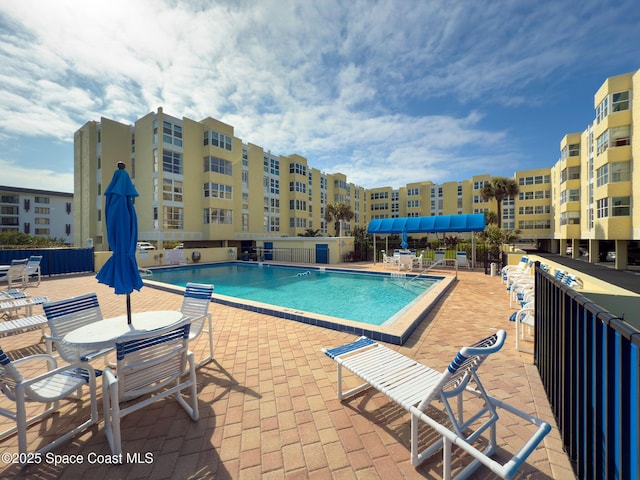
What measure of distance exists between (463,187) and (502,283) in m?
49.0

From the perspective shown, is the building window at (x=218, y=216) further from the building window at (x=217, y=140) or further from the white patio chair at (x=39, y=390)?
the white patio chair at (x=39, y=390)

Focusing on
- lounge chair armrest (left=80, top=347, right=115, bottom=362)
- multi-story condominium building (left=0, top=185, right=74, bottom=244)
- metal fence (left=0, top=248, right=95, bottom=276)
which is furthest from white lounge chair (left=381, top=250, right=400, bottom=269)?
multi-story condominium building (left=0, top=185, right=74, bottom=244)

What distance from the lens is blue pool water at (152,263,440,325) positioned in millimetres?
8922

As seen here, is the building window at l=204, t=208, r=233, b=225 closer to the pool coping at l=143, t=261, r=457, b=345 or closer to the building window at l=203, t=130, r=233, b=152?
the building window at l=203, t=130, r=233, b=152

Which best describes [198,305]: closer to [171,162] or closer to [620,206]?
[171,162]

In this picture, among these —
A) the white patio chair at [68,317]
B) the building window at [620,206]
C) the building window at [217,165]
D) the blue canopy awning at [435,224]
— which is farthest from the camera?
the building window at [217,165]

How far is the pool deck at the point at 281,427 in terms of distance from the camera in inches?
90.3

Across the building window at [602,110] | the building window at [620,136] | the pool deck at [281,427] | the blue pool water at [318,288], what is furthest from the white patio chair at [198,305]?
the building window at [602,110]

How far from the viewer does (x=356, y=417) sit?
116 inches

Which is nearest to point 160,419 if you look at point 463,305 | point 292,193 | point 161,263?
point 463,305

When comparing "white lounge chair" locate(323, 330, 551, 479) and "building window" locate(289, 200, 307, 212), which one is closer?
"white lounge chair" locate(323, 330, 551, 479)

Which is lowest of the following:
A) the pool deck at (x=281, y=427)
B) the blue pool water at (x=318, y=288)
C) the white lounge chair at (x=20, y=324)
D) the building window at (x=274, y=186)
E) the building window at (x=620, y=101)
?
the blue pool water at (x=318, y=288)

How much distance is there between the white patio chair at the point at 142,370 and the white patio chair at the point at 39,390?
0.33m

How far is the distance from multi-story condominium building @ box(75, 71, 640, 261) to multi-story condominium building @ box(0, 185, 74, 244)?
37859 mm
